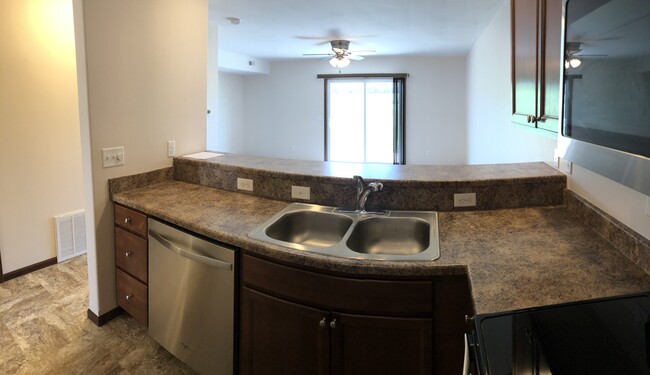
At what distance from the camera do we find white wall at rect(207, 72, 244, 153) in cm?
846

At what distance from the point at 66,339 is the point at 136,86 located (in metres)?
1.55

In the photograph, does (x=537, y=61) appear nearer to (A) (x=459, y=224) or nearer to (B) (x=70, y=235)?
(A) (x=459, y=224)

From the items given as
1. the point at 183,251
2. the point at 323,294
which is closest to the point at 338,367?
the point at 323,294

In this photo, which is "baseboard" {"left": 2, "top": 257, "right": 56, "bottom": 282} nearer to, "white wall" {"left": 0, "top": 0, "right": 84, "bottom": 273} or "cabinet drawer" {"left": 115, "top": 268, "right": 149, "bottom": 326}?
"white wall" {"left": 0, "top": 0, "right": 84, "bottom": 273}

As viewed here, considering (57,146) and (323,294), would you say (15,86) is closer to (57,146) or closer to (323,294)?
(57,146)

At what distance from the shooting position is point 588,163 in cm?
73

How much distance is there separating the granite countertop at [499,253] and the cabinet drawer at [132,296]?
0.48m

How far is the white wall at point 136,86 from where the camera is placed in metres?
2.16

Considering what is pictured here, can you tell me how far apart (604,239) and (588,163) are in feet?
2.81

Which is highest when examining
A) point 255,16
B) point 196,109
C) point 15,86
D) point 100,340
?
point 255,16

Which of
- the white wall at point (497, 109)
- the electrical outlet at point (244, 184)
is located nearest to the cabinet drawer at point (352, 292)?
the electrical outlet at point (244, 184)

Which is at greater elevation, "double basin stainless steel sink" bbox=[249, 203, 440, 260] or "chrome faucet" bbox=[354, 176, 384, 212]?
"chrome faucet" bbox=[354, 176, 384, 212]

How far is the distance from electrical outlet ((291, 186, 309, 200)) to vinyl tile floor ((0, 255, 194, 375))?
1.07m

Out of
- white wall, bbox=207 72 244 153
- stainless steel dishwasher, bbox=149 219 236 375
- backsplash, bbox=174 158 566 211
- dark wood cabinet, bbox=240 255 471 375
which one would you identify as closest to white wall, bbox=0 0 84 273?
stainless steel dishwasher, bbox=149 219 236 375
